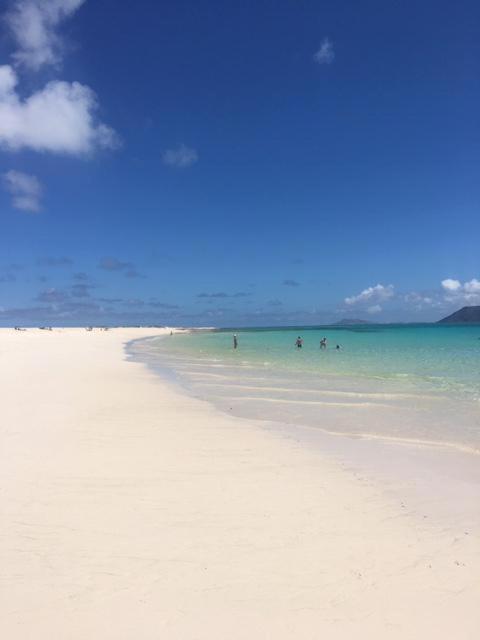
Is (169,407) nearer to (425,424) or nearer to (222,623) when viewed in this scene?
(425,424)

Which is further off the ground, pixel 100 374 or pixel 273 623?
pixel 100 374

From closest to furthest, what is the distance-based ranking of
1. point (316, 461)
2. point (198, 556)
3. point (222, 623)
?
point (222, 623) < point (198, 556) < point (316, 461)

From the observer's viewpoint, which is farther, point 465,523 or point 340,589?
point 465,523

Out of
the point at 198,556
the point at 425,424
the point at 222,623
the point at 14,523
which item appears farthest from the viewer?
the point at 425,424

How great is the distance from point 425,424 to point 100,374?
15.5 meters

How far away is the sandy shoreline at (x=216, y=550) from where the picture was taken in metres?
3.76

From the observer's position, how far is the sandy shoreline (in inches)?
148

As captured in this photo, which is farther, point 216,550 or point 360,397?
point 360,397

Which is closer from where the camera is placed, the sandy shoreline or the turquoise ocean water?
the sandy shoreline

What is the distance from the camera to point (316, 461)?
815 centimetres

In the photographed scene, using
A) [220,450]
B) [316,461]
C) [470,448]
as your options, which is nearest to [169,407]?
[220,450]

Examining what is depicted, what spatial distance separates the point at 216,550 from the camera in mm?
4855

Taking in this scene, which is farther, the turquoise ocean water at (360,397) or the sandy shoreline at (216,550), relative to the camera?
the turquoise ocean water at (360,397)

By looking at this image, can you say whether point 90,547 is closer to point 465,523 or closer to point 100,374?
point 465,523
